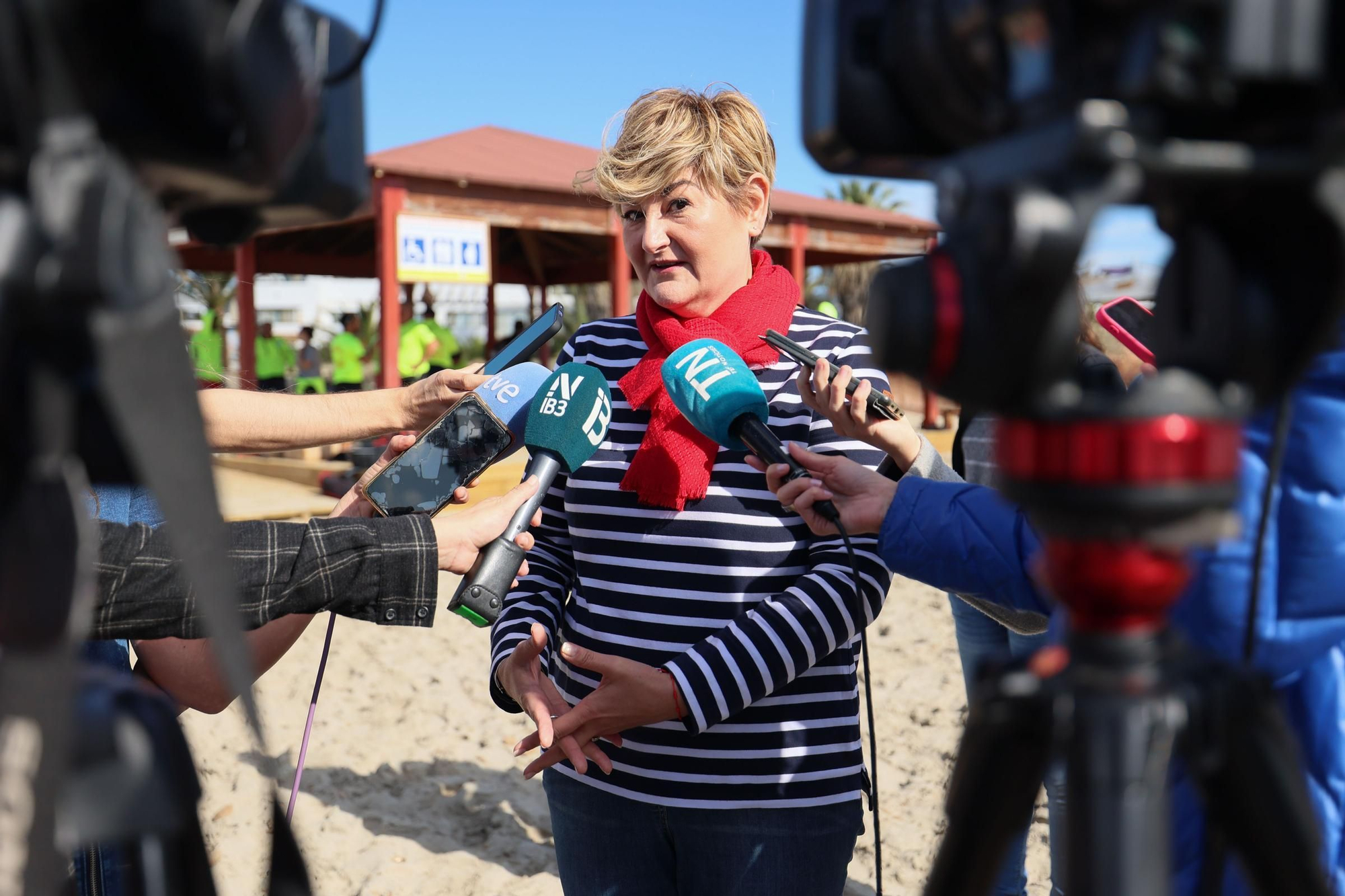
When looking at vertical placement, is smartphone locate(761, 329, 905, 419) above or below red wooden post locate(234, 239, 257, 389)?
above

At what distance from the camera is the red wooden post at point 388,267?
364 inches

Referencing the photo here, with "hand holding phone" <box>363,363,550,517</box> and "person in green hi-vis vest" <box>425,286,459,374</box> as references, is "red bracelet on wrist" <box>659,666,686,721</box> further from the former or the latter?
"person in green hi-vis vest" <box>425,286,459,374</box>

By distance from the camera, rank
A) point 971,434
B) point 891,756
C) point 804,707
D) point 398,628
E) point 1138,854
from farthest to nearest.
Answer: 1. point 398,628
2. point 891,756
3. point 971,434
4. point 804,707
5. point 1138,854

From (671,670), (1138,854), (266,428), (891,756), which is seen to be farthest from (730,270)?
(891,756)

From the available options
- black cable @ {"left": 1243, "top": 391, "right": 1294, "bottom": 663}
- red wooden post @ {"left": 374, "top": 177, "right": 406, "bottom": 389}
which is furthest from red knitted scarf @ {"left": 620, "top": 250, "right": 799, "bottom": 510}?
red wooden post @ {"left": 374, "top": 177, "right": 406, "bottom": 389}

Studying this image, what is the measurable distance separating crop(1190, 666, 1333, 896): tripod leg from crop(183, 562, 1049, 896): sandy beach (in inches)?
85.6

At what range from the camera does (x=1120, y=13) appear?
24.5 inches

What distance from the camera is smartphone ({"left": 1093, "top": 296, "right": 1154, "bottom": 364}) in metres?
2.32

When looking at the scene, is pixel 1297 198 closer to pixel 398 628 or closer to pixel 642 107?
pixel 642 107

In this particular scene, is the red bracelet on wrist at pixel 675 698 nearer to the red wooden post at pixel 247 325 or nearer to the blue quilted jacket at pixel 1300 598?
the blue quilted jacket at pixel 1300 598

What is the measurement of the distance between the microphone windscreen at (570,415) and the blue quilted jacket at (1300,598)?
40.9 inches

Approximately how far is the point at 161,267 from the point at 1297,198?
674 mm

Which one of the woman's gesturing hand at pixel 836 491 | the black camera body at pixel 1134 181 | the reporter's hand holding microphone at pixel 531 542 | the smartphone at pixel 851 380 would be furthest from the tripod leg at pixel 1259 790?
the reporter's hand holding microphone at pixel 531 542

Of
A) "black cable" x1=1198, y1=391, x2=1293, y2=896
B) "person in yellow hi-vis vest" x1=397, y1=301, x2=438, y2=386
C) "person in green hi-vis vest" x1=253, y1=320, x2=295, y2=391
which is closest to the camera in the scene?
"black cable" x1=1198, y1=391, x2=1293, y2=896
